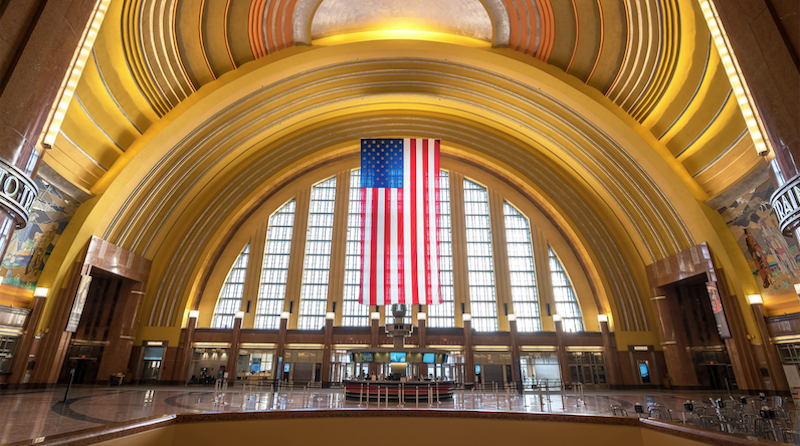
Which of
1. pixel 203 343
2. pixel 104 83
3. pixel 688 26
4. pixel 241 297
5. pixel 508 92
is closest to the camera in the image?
pixel 688 26

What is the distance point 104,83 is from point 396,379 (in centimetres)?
1536

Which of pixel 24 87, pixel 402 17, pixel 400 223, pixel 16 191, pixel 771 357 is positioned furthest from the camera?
pixel 400 223

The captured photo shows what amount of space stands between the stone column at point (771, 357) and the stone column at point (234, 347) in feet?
84.7

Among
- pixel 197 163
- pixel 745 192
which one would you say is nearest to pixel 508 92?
pixel 745 192

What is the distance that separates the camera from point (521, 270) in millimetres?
27109

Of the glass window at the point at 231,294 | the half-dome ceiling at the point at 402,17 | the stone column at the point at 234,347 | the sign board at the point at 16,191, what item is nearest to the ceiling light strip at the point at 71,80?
the sign board at the point at 16,191

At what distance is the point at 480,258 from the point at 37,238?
76.8 feet

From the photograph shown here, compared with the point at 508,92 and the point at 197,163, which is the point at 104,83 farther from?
the point at 508,92

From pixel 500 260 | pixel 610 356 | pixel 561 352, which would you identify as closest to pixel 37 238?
pixel 500 260

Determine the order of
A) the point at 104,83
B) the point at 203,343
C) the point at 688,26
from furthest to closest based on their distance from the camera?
1. the point at 203,343
2. the point at 104,83
3. the point at 688,26

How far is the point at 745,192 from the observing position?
15242mm

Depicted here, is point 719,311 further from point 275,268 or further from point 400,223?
point 275,268

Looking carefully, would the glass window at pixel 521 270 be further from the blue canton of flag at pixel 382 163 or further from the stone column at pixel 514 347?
the blue canton of flag at pixel 382 163

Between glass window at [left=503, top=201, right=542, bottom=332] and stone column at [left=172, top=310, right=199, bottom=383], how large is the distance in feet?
66.5
